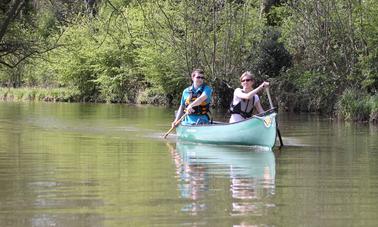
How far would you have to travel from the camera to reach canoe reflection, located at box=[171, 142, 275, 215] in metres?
8.03

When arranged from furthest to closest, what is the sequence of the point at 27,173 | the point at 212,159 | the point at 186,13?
1. the point at 186,13
2. the point at 212,159
3. the point at 27,173

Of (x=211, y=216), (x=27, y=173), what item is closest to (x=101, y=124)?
(x=27, y=173)

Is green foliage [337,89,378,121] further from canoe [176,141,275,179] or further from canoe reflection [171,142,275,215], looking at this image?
canoe reflection [171,142,275,215]

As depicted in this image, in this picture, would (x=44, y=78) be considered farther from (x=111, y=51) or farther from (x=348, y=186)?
(x=348, y=186)

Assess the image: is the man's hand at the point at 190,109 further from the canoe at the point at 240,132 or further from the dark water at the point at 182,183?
the dark water at the point at 182,183

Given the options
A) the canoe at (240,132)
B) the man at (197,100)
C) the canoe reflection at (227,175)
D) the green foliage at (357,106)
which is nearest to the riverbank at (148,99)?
the green foliage at (357,106)

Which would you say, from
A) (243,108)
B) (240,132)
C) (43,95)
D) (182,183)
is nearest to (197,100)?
(243,108)

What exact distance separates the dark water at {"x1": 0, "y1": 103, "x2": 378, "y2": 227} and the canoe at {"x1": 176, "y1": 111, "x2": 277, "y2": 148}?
0.76 ft

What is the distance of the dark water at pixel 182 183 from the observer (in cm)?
725

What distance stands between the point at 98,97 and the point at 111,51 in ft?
11.0

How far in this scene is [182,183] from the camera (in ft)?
31.9

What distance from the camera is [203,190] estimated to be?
29.6ft

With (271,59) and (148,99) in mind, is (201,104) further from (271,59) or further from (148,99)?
(148,99)

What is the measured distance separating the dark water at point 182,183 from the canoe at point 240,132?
232 mm
